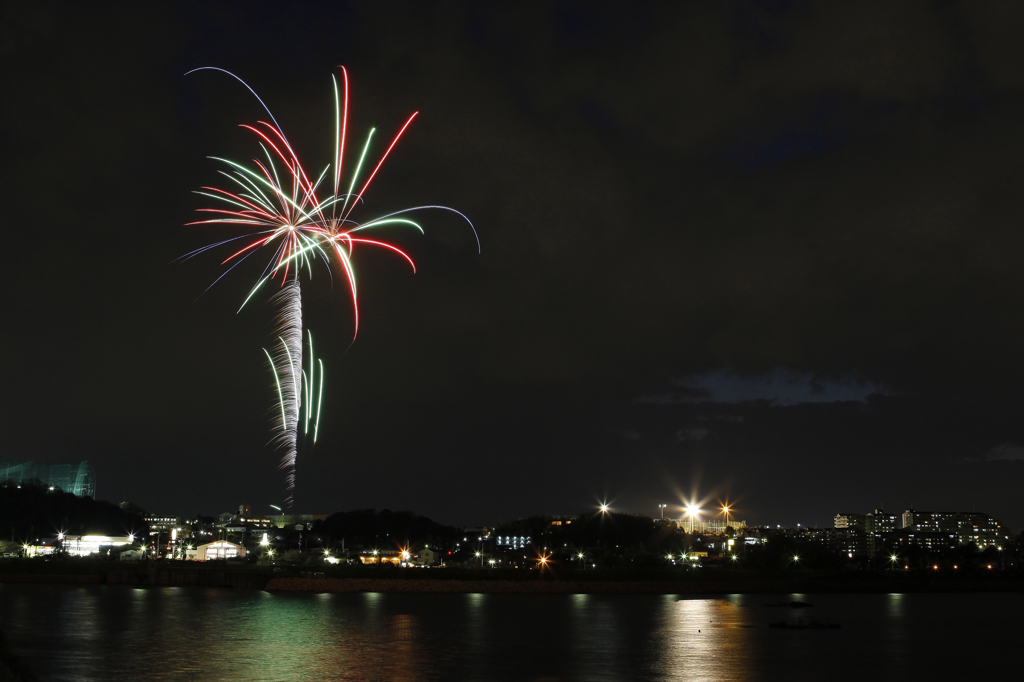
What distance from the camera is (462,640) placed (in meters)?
48.1

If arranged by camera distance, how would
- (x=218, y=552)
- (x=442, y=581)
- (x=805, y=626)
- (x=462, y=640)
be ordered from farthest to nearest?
(x=218, y=552) < (x=442, y=581) < (x=805, y=626) < (x=462, y=640)

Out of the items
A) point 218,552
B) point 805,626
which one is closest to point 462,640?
point 805,626

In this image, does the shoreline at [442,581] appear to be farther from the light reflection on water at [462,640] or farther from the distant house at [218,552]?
the distant house at [218,552]

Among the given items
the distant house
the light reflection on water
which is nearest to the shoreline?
the light reflection on water

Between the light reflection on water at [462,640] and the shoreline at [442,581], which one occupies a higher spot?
the light reflection on water at [462,640]

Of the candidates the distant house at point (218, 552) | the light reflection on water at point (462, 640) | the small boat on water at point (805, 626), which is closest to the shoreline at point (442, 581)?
the light reflection on water at point (462, 640)

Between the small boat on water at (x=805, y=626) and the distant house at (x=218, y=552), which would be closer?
the small boat on water at (x=805, y=626)

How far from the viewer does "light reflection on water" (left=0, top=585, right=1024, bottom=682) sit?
117ft

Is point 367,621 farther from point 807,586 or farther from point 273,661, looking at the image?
point 807,586

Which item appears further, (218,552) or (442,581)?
(218,552)

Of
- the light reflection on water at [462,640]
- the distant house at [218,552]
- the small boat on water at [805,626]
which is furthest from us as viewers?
the distant house at [218,552]

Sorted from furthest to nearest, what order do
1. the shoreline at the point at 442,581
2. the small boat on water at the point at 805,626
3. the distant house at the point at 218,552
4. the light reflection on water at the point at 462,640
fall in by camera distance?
the distant house at the point at 218,552, the shoreline at the point at 442,581, the small boat on water at the point at 805,626, the light reflection on water at the point at 462,640

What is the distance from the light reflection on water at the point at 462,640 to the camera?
1399 inches

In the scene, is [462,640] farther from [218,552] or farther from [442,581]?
[218,552]
